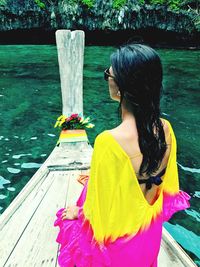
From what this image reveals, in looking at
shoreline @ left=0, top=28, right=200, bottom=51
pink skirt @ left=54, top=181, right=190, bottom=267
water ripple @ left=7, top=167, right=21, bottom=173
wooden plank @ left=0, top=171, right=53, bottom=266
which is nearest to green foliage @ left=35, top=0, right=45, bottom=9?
shoreline @ left=0, top=28, right=200, bottom=51

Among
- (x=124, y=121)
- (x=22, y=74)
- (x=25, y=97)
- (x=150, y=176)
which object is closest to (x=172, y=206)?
(x=150, y=176)

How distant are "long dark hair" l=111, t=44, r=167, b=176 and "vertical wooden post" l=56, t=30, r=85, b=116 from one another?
3.67 metres

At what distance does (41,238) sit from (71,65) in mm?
3148

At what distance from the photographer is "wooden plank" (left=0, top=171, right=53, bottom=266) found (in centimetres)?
277

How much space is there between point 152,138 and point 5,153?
576 cm

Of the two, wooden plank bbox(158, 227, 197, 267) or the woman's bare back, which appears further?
wooden plank bbox(158, 227, 197, 267)

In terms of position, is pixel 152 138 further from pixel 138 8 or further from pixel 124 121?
pixel 138 8

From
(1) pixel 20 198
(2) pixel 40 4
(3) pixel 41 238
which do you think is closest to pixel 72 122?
(1) pixel 20 198

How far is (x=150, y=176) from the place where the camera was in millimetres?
1793

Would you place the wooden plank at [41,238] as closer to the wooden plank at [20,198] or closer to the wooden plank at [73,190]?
the wooden plank at [73,190]

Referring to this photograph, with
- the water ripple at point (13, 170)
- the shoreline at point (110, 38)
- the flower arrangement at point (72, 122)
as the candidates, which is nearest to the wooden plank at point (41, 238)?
the flower arrangement at point (72, 122)

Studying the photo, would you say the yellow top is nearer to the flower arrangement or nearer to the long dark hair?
the long dark hair

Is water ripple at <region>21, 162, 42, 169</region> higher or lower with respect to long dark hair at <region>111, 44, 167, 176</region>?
lower

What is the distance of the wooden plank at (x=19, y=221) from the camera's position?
109 inches
